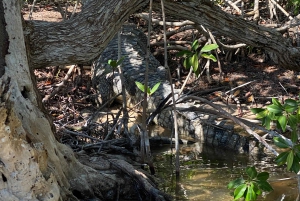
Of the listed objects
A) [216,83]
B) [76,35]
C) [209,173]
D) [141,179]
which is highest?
[76,35]

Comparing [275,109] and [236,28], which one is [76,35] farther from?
[236,28]

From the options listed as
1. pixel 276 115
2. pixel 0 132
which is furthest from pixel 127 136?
pixel 0 132

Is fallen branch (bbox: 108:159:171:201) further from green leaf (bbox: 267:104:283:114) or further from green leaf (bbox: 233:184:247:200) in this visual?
green leaf (bbox: 267:104:283:114)

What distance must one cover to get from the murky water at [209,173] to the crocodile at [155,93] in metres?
0.15

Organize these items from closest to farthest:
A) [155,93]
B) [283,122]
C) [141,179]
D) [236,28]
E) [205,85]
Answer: [283,122]
[141,179]
[236,28]
[155,93]
[205,85]

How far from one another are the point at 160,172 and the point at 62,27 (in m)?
1.59

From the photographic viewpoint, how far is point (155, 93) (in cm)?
600

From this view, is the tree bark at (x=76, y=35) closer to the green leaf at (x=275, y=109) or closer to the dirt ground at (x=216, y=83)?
the green leaf at (x=275, y=109)

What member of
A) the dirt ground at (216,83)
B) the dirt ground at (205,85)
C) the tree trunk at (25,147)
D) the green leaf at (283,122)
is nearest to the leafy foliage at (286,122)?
the green leaf at (283,122)

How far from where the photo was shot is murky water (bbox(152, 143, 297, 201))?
3.74 metres

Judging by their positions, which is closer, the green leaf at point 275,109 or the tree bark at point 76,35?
the green leaf at point 275,109

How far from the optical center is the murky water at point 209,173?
374cm

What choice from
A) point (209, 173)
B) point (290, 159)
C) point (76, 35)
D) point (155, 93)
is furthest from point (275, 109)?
point (155, 93)

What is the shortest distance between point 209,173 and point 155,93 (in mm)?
1924
